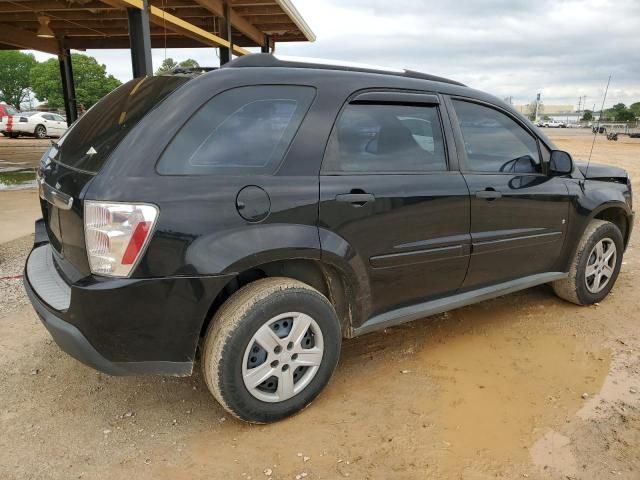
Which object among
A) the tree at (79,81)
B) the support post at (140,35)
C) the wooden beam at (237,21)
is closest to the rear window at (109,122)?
the support post at (140,35)

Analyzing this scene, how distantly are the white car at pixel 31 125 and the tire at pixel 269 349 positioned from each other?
24.0 meters

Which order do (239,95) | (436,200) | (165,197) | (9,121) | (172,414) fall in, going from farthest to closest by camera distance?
(9,121) < (436,200) < (172,414) < (239,95) < (165,197)

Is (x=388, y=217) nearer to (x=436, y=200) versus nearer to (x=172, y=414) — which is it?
(x=436, y=200)

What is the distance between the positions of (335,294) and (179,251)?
96 cm

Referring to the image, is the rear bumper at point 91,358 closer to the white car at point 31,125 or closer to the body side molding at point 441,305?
the body side molding at point 441,305

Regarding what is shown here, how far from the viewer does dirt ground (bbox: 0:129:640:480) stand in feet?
7.76

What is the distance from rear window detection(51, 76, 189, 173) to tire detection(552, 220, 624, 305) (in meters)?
3.25

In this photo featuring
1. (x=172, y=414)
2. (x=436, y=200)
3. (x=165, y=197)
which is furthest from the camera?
(x=436, y=200)

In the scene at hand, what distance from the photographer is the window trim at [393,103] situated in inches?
108

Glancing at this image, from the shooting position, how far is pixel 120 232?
2.20 m

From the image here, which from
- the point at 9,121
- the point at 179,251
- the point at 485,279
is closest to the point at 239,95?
the point at 179,251

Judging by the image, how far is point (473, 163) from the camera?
131 inches

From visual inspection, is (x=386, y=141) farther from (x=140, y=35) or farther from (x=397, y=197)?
(x=140, y=35)

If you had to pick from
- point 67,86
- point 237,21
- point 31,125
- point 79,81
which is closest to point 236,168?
point 237,21
